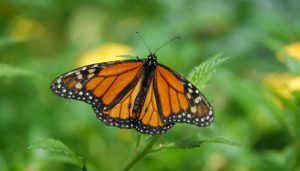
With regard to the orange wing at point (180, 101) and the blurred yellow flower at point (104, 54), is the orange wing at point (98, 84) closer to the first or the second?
the orange wing at point (180, 101)

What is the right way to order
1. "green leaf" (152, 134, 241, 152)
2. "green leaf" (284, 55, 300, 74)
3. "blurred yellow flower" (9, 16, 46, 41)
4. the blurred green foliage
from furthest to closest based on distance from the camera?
"blurred yellow flower" (9, 16, 46, 41) < the blurred green foliage < "green leaf" (284, 55, 300, 74) < "green leaf" (152, 134, 241, 152)

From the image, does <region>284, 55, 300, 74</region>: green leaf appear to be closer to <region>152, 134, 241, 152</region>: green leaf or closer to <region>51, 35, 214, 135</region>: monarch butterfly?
<region>51, 35, 214, 135</region>: monarch butterfly

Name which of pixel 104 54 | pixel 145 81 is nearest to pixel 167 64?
pixel 104 54

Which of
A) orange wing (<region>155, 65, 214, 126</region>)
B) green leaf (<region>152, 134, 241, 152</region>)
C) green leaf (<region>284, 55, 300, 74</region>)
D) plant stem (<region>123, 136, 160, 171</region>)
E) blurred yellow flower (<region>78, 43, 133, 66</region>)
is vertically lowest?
plant stem (<region>123, 136, 160, 171</region>)

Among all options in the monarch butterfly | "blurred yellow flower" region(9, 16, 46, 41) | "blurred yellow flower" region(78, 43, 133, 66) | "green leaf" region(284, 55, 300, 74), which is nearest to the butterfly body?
the monarch butterfly

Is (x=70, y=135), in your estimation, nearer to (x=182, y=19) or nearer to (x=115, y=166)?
(x=115, y=166)

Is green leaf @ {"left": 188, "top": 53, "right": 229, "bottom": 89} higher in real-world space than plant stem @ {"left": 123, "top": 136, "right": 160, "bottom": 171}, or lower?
higher

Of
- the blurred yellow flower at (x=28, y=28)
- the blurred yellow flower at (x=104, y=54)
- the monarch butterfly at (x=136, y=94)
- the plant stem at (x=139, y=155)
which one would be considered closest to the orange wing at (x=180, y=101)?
the monarch butterfly at (x=136, y=94)
